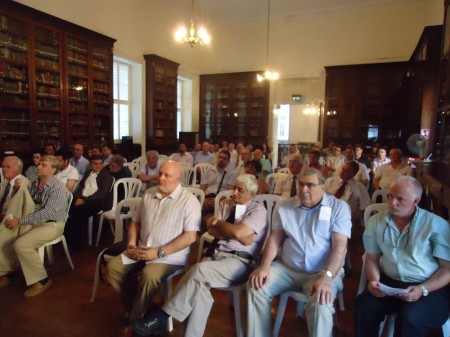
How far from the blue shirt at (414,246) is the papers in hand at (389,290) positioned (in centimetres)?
14

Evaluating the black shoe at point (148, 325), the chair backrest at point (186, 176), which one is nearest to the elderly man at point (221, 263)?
the black shoe at point (148, 325)

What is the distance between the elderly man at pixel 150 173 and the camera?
475cm

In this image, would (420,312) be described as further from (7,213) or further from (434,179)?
(7,213)

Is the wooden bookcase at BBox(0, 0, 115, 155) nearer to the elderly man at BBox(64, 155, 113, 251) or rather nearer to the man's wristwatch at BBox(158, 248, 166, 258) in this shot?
the elderly man at BBox(64, 155, 113, 251)

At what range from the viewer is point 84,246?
12.4ft

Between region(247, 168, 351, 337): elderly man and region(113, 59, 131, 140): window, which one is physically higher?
region(113, 59, 131, 140): window

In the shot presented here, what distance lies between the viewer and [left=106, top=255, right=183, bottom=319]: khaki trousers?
2104mm

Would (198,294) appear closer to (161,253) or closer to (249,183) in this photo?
(161,253)

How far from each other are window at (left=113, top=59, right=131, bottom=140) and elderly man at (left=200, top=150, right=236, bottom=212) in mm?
4448

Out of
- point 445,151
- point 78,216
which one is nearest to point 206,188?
point 78,216

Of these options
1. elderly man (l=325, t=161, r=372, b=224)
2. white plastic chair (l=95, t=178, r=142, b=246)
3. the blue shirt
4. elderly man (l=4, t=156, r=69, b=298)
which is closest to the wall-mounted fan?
elderly man (l=325, t=161, r=372, b=224)

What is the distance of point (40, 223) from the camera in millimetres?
2871

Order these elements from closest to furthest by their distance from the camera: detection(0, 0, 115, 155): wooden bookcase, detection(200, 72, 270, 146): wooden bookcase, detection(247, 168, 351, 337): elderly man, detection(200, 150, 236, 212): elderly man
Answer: detection(247, 168, 351, 337): elderly man < detection(200, 150, 236, 212): elderly man < detection(0, 0, 115, 155): wooden bookcase < detection(200, 72, 270, 146): wooden bookcase

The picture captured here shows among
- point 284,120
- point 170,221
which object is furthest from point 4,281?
point 284,120
